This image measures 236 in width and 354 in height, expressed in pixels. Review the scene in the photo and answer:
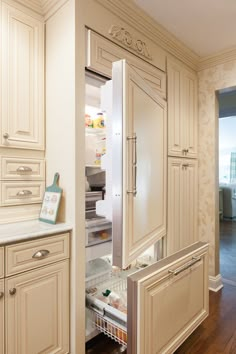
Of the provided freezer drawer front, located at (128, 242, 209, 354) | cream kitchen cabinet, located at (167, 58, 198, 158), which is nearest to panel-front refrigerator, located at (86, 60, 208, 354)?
freezer drawer front, located at (128, 242, 209, 354)

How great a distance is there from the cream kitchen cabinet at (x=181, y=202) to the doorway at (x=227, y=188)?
859mm

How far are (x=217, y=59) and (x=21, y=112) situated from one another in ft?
6.70

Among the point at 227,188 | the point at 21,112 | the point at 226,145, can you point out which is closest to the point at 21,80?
the point at 21,112

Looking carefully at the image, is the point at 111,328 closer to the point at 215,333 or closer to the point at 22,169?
the point at 215,333

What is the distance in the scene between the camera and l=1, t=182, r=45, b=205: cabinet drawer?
1521mm

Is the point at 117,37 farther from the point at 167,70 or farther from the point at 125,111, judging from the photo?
the point at 125,111

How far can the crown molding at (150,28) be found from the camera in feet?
5.36

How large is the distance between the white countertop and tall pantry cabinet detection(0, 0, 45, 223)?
101 millimetres

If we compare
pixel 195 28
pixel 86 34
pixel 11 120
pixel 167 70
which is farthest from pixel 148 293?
pixel 195 28

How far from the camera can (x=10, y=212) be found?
5.05 ft

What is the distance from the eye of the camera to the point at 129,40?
68.3 inches

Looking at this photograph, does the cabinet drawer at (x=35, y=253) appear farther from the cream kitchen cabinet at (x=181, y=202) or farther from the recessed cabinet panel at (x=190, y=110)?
the recessed cabinet panel at (x=190, y=110)

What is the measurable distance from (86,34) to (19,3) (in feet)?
1.66

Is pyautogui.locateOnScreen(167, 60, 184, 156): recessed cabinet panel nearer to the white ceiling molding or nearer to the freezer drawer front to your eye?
the freezer drawer front
